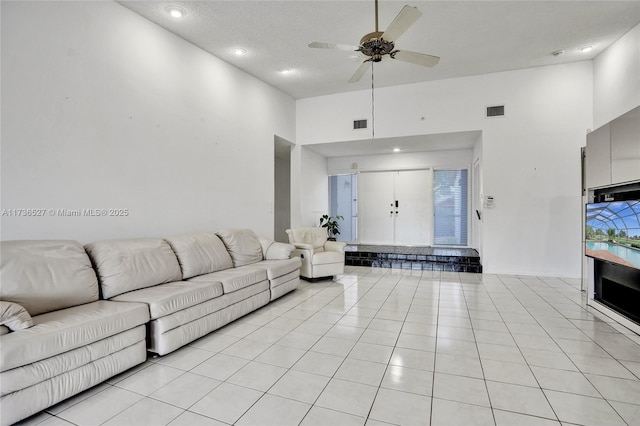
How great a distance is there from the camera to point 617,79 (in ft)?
14.4

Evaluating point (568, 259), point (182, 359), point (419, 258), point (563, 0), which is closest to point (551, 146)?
point (568, 259)

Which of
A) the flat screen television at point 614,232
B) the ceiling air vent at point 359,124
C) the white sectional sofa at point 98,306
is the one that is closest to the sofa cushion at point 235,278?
the white sectional sofa at point 98,306

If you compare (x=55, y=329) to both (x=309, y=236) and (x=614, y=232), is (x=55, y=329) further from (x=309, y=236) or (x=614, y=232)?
(x=614, y=232)

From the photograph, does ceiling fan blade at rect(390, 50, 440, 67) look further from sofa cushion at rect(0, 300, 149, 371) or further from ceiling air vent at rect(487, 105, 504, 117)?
sofa cushion at rect(0, 300, 149, 371)

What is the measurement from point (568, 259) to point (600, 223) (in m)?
2.38

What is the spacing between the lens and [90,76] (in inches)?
120

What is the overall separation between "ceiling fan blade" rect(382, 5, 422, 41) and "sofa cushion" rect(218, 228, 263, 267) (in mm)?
2970

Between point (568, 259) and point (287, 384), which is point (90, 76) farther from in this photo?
point (568, 259)

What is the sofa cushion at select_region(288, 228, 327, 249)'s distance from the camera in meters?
5.60

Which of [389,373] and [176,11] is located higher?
[176,11]

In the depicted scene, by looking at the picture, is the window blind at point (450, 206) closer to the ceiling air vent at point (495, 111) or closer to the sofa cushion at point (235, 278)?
the ceiling air vent at point (495, 111)

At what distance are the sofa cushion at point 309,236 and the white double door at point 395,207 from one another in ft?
8.80

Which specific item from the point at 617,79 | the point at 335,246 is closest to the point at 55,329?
the point at 335,246

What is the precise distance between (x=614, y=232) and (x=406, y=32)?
329 centimetres
